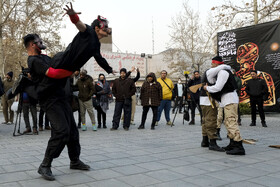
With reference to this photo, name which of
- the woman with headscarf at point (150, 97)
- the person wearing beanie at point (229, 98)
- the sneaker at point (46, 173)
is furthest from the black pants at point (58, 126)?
the woman with headscarf at point (150, 97)

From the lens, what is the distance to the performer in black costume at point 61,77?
3.59m

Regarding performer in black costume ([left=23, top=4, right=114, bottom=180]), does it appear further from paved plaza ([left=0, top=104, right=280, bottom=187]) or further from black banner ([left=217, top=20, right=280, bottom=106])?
black banner ([left=217, top=20, right=280, bottom=106])

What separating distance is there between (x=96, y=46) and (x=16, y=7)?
2005 cm

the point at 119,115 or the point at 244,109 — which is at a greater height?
the point at 244,109

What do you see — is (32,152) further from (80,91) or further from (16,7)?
(16,7)

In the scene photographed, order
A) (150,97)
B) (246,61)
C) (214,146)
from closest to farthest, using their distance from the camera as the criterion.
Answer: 1. (214,146)
2. (150,97)
3. (246,61)

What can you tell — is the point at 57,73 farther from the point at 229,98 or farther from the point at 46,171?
the point at 229,98

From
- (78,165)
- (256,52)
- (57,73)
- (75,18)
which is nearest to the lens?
(75,18)

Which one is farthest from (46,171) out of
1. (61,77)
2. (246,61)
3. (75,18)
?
(246,61)

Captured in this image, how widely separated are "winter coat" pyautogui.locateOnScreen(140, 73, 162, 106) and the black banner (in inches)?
236

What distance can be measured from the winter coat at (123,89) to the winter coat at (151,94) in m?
0.48

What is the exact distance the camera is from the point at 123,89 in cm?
952

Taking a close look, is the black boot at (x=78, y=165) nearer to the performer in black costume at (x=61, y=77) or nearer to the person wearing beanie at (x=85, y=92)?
the performer in black costume at (x=61, y=77)

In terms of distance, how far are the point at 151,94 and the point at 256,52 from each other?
6.89 meters
